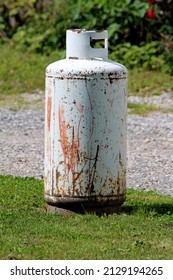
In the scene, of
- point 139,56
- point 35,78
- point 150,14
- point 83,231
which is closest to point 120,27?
point 139,56

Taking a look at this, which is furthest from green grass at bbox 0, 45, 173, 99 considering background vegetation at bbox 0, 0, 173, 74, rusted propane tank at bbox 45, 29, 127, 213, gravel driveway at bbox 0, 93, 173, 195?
rusted propane tank at bbox 45, 29, 127, 213

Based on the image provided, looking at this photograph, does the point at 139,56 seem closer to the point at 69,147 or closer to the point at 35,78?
the point at 35,78

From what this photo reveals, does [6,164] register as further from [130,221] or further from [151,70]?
[151,70]

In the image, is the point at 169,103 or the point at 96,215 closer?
the point at 96,215

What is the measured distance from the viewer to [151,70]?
14484 mm

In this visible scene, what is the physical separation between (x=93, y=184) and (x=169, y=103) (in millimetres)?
6074

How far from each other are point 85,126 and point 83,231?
2.43ft

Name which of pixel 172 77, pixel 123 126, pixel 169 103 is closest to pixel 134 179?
pixel 123 126

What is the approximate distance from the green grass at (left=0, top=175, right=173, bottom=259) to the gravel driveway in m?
1.02

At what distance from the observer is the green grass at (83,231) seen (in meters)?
6.01

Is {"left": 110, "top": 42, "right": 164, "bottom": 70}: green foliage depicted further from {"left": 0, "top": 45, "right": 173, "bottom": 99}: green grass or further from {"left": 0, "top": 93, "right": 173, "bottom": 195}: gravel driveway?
{"left": 0, "top": 93, "right": 173, "bottom": 195}: gravel driveway

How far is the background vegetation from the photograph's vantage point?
14.6 meters

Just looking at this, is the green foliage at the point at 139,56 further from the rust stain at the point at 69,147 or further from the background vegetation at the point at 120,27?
the rust stain at the point at 69,147

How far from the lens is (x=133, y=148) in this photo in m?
10.1
